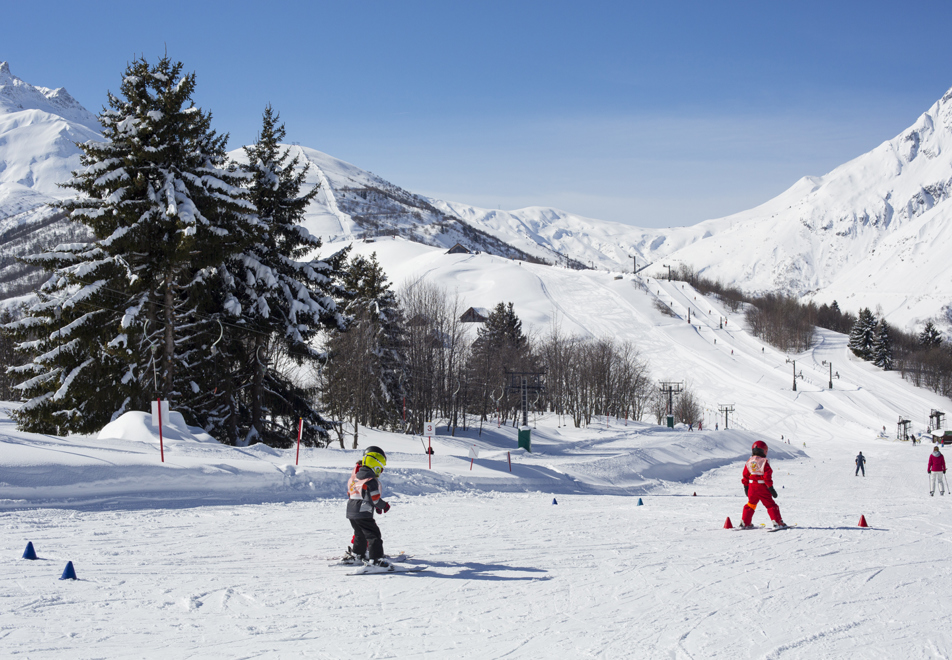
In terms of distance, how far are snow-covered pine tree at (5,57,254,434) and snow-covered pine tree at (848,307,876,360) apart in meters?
106

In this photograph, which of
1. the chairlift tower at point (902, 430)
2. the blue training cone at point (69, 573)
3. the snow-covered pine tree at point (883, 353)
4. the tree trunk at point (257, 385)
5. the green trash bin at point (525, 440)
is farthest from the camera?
the snow-covered pine tree at point (883, 353)

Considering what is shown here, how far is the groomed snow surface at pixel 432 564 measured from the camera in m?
6.66

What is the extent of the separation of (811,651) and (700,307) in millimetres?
126467

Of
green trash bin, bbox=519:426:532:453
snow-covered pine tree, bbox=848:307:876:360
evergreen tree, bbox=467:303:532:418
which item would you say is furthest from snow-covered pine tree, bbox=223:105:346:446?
snow-covered pine tree, bbox=848:307:876:360

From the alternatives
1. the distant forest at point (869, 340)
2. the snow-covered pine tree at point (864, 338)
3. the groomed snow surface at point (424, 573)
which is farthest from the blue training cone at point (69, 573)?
the snow-covered pine tree at point (864, 338)

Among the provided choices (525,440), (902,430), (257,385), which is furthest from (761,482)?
(902,430)

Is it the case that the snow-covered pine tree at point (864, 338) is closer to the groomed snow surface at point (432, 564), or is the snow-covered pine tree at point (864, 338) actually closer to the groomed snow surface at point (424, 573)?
the groomed snow surface at point (432, 564)

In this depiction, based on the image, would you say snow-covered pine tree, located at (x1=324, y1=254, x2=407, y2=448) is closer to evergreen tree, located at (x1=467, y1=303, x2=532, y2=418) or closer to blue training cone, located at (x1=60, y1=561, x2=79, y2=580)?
evergreen tree, located at (x1=467, y1=303, x2=532, y2=418)

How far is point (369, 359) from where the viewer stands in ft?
124

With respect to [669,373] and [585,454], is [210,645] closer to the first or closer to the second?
[585,454]

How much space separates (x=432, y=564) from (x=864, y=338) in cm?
11391

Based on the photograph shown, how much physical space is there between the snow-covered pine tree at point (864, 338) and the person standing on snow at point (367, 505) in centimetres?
11355

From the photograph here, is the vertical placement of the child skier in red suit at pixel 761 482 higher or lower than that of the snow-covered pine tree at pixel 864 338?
lower

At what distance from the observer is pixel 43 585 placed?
7.59m
